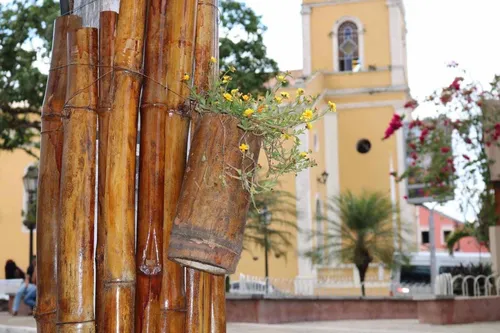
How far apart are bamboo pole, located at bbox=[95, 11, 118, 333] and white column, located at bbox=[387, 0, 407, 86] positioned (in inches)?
1271

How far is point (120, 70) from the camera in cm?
390

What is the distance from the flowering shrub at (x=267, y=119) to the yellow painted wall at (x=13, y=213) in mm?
32369

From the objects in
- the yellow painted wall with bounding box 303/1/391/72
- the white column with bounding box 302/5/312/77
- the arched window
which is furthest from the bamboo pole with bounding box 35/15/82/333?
the arched window

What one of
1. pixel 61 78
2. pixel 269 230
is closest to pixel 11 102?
pixel 269 230

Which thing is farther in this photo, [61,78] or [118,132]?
[61,78]

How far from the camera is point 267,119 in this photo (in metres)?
A: 3.82

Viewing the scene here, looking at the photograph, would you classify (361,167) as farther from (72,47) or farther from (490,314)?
(72,47)

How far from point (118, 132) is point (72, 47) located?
1.68 feet

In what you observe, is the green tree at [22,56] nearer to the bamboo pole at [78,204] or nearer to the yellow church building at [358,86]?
the bamboo pole at [78,204]

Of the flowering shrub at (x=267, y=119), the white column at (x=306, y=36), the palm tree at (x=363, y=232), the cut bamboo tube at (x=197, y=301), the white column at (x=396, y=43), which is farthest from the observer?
the white column at (x=306, y=36)

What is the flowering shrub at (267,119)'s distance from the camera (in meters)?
3.78

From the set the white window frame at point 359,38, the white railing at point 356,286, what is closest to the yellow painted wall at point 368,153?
the white window frame at point 359,38

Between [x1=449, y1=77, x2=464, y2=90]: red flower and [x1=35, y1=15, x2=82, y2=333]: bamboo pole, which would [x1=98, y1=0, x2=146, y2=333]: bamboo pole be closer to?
[x1=35, y1=15, x2=82, y2=333]: bamboo pole

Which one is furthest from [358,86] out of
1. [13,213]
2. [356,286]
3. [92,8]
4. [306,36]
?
[92,8]
